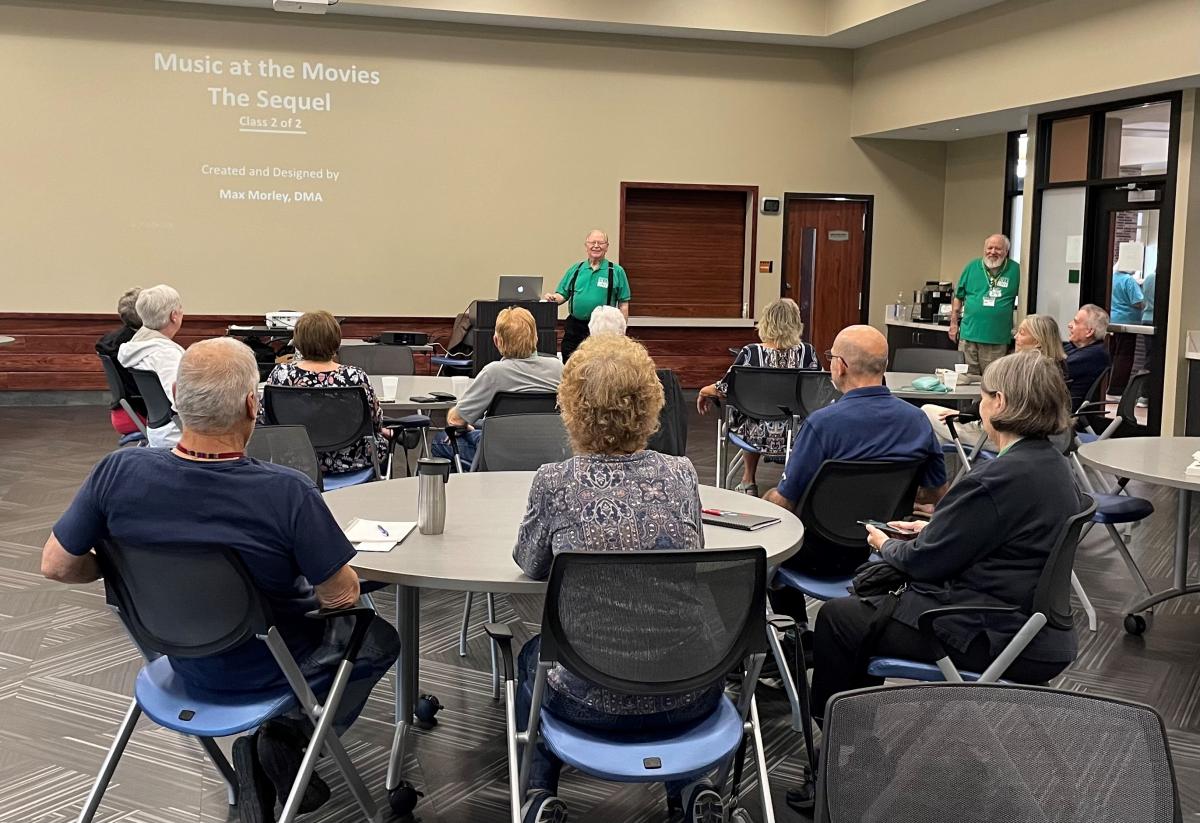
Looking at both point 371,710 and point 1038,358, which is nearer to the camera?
point 1038,358

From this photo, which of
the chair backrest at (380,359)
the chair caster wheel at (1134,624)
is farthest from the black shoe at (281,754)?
the chair backrest at (380,359)

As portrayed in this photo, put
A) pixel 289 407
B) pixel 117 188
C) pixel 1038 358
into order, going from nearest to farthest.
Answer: pixel 1038 358
pixel 289 407
pixel 117 188

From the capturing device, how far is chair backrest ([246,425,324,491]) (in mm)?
3781

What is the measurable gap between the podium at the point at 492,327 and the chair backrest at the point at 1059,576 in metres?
5.15

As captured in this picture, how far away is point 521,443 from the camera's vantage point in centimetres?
420

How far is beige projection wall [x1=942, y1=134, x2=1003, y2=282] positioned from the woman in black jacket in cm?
982

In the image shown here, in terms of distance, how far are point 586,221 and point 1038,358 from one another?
9307 mm

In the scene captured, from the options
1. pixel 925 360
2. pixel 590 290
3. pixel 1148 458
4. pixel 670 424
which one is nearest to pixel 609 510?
pixel 670 424

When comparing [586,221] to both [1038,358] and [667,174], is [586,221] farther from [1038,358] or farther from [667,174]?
[1038,358]

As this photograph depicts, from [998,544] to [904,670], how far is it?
42 cm

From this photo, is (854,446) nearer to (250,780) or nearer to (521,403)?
(521,403)

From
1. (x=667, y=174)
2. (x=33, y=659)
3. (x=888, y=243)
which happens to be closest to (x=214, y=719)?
(x=33, y=659)

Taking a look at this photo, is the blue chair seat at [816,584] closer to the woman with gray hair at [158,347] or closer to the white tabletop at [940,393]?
the white tabletop at [940,393]

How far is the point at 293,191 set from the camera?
1126cm
